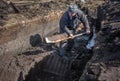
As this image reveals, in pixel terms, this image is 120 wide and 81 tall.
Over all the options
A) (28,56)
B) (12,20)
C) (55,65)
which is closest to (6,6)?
(12,20)

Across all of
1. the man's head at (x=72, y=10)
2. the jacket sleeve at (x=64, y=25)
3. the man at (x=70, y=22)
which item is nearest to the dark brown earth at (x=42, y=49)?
the man at (x=70, y=22)

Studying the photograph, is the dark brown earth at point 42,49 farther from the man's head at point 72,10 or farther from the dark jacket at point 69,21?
the man's head at point 72,10

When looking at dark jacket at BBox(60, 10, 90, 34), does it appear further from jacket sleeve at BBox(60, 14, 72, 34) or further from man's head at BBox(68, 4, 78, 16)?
man's head at BBox(68, 4, 78, 16)

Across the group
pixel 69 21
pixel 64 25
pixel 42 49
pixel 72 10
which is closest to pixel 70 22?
pixel 69 21

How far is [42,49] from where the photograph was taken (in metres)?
10.9

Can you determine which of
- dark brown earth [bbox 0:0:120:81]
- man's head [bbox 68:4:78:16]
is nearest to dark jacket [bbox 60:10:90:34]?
man's head [bbox 68:4:78:16]

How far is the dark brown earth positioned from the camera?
7.54m

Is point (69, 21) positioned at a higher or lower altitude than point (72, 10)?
lower

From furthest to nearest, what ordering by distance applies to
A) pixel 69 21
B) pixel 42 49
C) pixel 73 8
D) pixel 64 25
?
1. pixel 42 49
2. pixel 69 21
3. pixel 64 25
4. pixel 73 8

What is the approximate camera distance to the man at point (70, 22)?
9547mm

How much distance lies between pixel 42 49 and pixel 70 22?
161 cm

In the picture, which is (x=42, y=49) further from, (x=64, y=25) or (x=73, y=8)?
(x=73, y=8)

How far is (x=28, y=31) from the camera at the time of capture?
35.2 ft

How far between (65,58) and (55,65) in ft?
1.52
